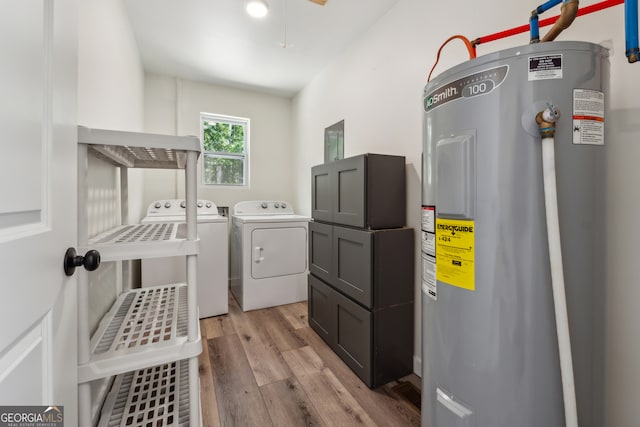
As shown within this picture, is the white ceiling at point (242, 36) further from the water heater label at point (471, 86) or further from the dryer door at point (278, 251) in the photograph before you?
the dryer door at point (278, 251)

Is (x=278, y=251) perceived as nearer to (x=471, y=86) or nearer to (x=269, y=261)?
(x=269, y=261)

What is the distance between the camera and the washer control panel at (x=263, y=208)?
3.29 m

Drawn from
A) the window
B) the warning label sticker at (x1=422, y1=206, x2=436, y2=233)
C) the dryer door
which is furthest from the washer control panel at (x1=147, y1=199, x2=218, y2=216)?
the warning label sticker at (x1=422, y1=206, x2=436, y2=233)

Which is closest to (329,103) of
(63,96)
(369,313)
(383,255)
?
(383,255)

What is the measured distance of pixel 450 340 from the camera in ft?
2.66

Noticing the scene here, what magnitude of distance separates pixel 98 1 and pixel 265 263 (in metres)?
2.13

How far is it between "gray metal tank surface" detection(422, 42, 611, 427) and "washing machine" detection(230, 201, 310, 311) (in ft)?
6.97

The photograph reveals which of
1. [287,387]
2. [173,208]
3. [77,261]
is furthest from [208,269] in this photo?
[77,261]

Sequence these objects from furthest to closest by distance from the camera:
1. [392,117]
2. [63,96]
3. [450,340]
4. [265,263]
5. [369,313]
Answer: [265,263] < [392,117] < [369,313] < [450,340] < [63,96]

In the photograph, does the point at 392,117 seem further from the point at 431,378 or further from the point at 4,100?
the point at 4,100

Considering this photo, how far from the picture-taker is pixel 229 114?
3342 mm

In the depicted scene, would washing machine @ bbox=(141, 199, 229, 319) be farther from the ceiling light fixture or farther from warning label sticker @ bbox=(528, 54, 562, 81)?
warning label sticker @ bbox=(528, 54, 562, 81)

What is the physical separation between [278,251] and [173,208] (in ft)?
4.26

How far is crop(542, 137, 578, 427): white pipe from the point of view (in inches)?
24.8
